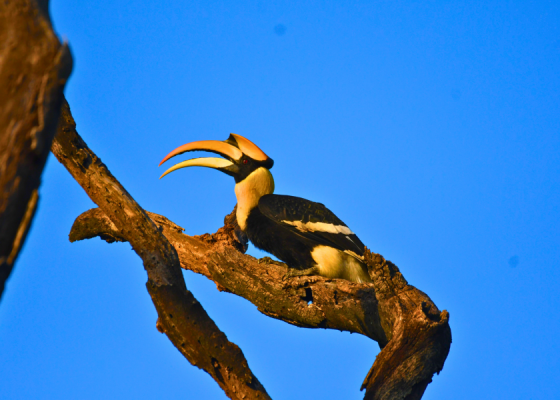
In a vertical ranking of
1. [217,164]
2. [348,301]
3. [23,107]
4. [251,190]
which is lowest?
[23,107]

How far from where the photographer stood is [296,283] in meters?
4.94

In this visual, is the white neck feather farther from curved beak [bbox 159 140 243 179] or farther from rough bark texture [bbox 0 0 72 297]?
rough bark texture [bbox 0 0 72 297]

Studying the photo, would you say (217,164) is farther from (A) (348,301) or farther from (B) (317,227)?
(A) (348,301)

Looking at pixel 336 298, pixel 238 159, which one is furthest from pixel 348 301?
pixel 238 159

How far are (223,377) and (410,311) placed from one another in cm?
147

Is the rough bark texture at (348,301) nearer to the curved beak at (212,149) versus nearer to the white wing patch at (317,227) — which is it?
the white wing patch at (317,227)

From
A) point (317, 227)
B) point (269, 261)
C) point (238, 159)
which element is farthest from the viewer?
point (238, 159)

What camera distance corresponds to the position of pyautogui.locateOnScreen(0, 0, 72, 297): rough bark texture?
158 centimetres

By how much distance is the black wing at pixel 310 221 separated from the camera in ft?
16.6

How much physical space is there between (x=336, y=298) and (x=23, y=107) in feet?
11.6

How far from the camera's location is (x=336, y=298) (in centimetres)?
464

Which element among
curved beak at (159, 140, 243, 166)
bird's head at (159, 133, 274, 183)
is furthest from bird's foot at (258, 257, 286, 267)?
curved beak at (159, 140, 243, 166)

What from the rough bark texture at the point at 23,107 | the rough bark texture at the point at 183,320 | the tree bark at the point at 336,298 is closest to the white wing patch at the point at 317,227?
the tree bark at the point at 336,298

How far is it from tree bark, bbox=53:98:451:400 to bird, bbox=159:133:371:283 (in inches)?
9.4
